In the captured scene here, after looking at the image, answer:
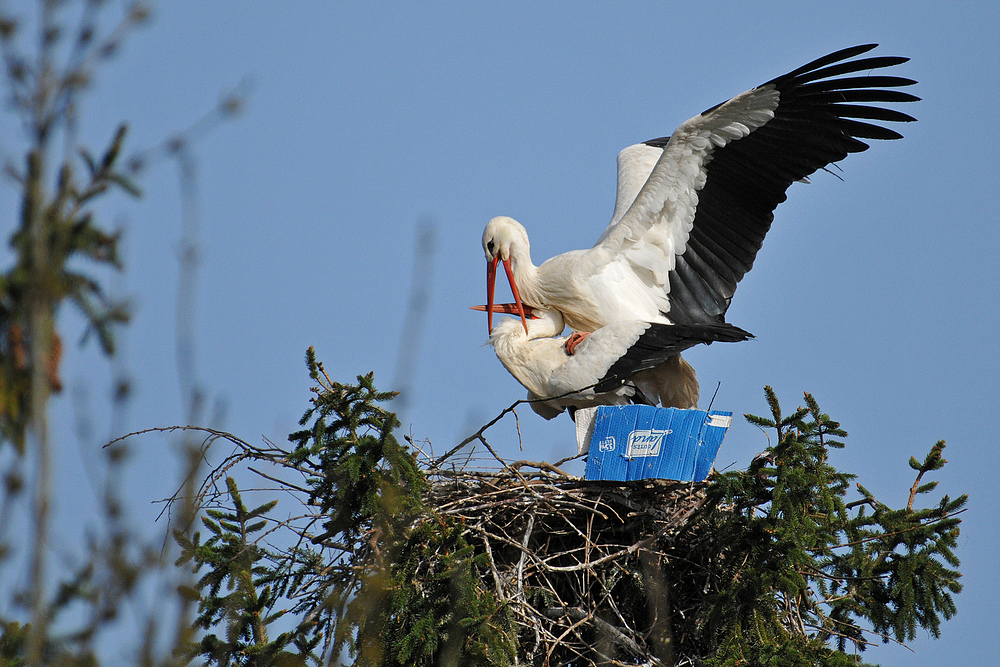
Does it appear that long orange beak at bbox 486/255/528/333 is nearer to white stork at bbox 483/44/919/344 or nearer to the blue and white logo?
white stork at bbox 483/44/919/344

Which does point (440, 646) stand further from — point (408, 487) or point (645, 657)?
point (645, 657)

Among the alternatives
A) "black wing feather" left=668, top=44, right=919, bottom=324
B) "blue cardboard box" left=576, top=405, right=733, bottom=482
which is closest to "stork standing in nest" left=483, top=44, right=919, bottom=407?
"black wing feather" left=668, top=44, right=919, bottom=324

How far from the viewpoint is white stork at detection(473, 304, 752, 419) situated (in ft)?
19.3

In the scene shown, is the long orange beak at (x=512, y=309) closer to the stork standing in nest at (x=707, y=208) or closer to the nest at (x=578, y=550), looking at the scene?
the stork standing in nest at (x=707, y=208)

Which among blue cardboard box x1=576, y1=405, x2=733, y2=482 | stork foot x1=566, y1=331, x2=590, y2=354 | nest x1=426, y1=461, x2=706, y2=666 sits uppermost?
stork foot x1=566, y1=331, x2=590, y2=354

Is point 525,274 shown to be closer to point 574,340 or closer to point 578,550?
point 574,340

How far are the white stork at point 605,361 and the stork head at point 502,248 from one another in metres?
0.41

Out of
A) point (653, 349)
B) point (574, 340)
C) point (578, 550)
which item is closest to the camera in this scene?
point (578, 550)

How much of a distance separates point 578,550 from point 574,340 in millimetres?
1653

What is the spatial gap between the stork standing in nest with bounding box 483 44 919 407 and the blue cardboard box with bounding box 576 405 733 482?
111cm

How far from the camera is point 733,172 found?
641 centimetres

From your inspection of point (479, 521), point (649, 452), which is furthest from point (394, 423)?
point (649, 452)

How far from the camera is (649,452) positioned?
516 centimetres

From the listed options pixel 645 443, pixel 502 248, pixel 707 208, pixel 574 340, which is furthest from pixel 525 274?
pixel 645 443
